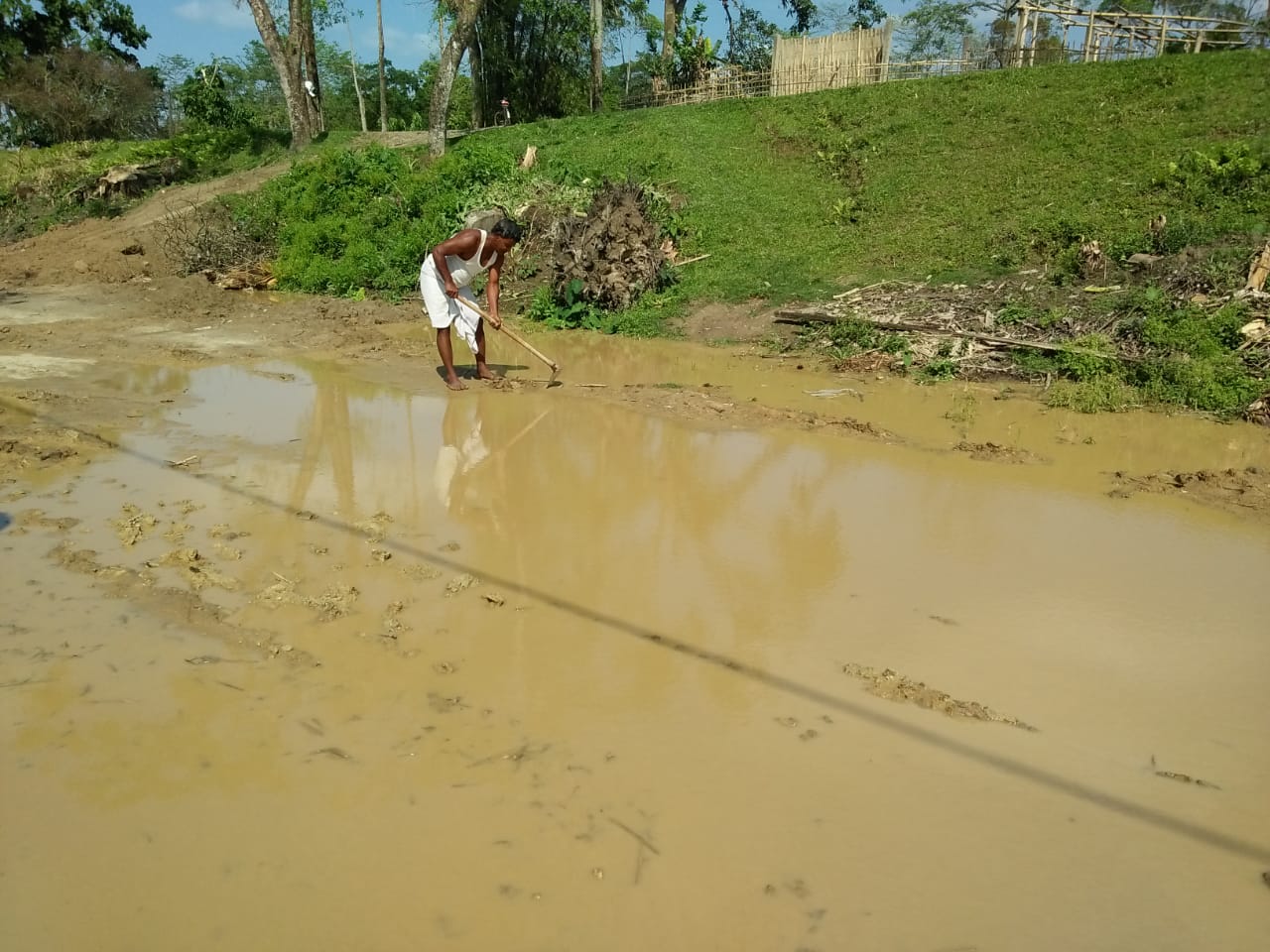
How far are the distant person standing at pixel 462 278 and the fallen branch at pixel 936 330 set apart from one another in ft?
12.0

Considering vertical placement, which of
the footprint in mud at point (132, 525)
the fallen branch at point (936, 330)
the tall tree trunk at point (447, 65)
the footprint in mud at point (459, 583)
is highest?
the tall tree trunk at point (447, 65)

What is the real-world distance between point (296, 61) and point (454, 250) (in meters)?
15.2

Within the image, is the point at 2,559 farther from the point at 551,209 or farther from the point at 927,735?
the point at 551,209

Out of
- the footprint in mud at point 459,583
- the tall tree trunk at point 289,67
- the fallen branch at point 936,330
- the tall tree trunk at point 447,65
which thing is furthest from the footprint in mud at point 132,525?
the tall tree trunk at point 289,67

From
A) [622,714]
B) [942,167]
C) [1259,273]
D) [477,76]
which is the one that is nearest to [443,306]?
[622,714]

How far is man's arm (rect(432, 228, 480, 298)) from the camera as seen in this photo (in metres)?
6.87

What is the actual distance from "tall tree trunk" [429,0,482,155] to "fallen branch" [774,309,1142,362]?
369 inches

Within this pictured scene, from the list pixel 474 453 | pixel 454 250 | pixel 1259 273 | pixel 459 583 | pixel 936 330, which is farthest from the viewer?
pixel 936 330

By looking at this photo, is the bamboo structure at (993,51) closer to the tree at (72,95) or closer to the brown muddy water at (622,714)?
the brown muddy water at (622,714)

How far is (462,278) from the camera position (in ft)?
23.5

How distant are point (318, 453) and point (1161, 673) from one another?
478 centimetres

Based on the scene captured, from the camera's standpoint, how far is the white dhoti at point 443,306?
7.18 m

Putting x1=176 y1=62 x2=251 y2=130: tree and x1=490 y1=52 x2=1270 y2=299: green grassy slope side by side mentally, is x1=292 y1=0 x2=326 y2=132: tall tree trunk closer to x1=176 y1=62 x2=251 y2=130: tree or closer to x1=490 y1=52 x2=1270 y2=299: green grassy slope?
x1=176 y1=62 x2=251 y2=130: tree

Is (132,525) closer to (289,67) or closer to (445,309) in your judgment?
(445,309)
